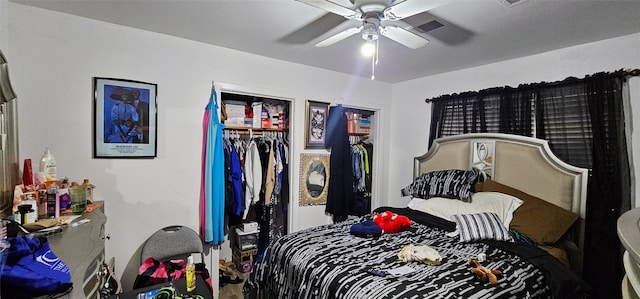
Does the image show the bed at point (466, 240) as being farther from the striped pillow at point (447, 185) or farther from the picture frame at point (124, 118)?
the picture frame at point (124, 118)

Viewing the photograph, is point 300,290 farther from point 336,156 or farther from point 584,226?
point 584,226

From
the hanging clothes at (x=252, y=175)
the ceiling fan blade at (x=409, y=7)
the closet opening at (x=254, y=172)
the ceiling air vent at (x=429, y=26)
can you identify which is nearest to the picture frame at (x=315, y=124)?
the closet opening at (x=254, y=172)

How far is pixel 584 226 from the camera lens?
7.29 feet

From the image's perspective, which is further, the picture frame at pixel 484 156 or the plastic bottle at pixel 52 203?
the picture frame at pixel 484 156

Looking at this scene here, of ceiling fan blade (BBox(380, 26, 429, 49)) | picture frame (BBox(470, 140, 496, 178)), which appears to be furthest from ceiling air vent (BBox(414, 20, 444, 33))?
picture frame (BBox(470, 140, 496, 178))

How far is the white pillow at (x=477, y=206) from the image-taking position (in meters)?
2.38

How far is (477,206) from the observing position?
252cm

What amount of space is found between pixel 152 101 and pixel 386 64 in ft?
7.52

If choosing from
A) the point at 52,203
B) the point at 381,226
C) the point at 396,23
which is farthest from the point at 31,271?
the point at 396,23

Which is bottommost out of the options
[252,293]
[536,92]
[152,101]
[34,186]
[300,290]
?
[252,293]

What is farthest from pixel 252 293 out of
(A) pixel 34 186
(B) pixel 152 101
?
(B) pixel 152 101

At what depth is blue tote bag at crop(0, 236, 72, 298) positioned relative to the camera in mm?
833

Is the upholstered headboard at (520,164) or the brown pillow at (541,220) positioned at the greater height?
the upholstered headboard at (520,164)

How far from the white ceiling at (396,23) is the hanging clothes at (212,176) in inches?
25.5
